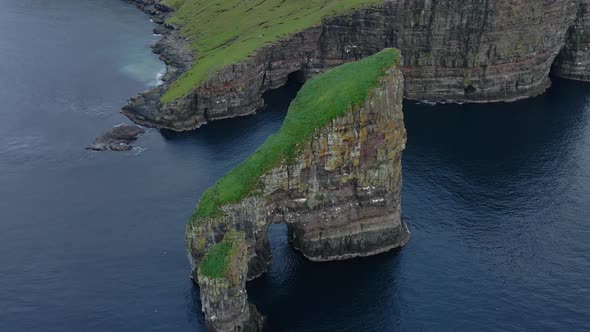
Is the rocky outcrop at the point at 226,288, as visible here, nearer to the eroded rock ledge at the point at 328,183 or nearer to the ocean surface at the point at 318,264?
the ocean surface at the point at 318,264

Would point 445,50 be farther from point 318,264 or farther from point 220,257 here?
point 220,257

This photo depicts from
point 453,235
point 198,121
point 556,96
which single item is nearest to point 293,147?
point 453,235

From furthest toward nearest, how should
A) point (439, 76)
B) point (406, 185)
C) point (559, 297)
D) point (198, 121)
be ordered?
point (439, 76), point (198, 121), point (406, 185), point (559, 297)

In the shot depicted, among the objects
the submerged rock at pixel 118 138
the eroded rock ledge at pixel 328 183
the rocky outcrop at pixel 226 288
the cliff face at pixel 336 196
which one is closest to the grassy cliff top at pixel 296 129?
the eroded rock ledge at pixel 328 183

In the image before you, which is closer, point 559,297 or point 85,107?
point 559,297

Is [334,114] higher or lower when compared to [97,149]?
higher

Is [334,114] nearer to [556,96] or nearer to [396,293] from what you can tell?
[396,293]

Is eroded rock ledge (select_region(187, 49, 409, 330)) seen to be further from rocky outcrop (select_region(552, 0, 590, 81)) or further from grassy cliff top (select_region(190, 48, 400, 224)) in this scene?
rocky outcrop (select_region(552, 0, 590, 81))
